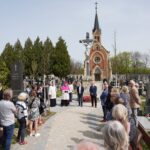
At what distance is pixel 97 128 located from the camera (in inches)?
608

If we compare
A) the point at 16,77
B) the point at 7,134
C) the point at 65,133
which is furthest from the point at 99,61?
the point at 7,134

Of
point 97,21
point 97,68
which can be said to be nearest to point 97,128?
point 97,68

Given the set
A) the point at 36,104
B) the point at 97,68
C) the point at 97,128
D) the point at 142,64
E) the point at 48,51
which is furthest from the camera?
the point at 142,64

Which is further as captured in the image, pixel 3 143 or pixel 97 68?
pixel 97 68

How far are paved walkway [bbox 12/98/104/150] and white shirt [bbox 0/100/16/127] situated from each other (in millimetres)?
1737

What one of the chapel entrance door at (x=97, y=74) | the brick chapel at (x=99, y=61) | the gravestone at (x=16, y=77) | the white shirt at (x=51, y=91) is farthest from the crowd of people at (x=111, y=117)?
the chapel entrance door at (x=97, y=74)

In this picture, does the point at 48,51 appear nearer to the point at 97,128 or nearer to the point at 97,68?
the point at 97,68

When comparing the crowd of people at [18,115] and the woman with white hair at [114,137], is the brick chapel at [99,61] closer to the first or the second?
the crowd of people at [18,115]

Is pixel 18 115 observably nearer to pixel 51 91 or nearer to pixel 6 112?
pixel 6 112

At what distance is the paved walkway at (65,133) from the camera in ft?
39.4

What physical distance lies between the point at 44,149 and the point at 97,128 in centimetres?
435

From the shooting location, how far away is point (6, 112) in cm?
1016

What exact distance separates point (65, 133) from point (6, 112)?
438 cm

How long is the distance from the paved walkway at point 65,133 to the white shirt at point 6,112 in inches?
68.4
